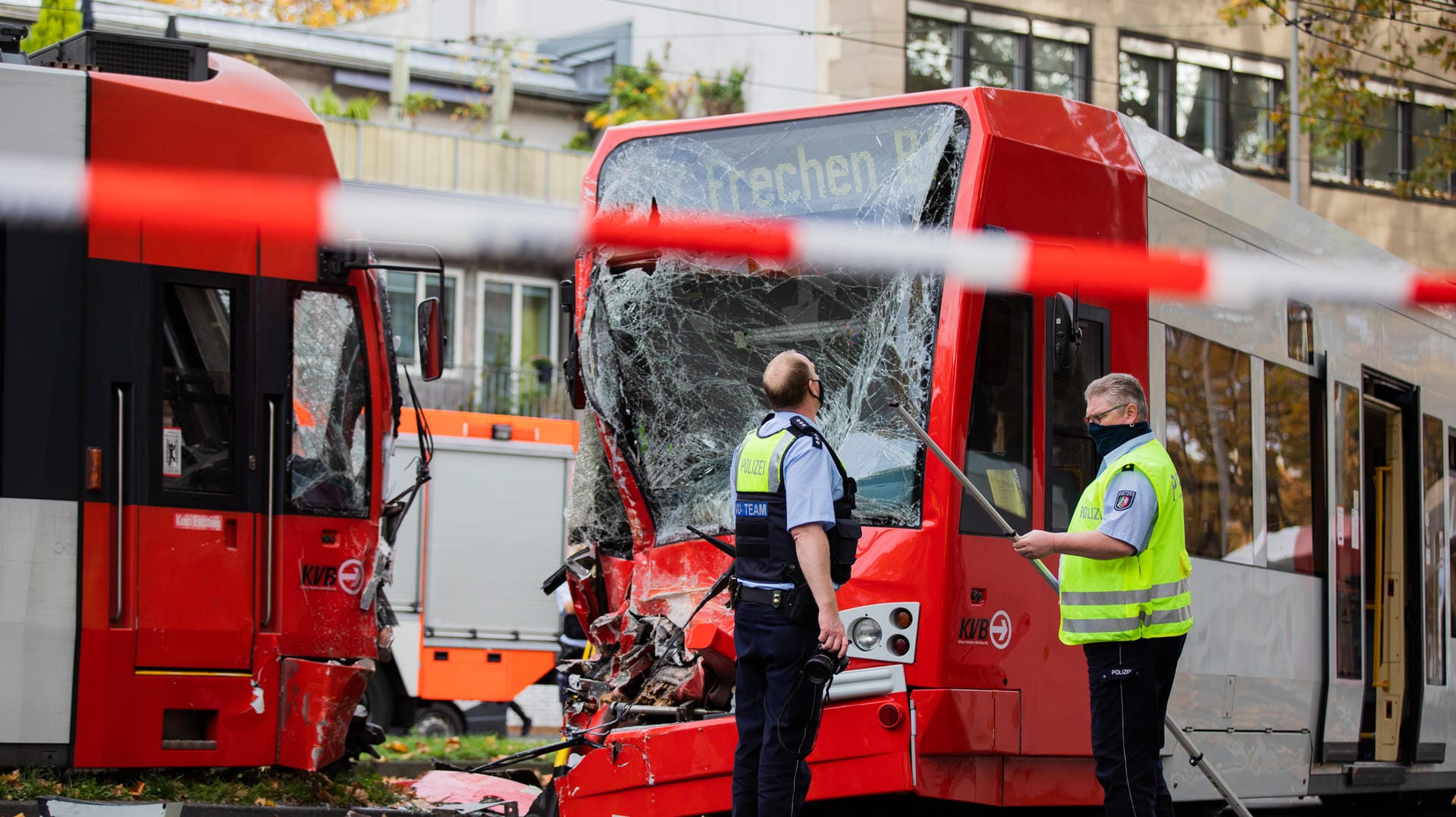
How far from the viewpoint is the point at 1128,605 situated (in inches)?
263

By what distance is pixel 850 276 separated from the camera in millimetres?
7863

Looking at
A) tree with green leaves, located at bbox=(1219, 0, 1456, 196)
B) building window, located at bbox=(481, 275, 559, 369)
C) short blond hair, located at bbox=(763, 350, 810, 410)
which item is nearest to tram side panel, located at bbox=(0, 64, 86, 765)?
short blond hair, located at bbox=(763, 350, 810, 410)

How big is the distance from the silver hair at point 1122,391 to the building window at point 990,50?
60.6 ft

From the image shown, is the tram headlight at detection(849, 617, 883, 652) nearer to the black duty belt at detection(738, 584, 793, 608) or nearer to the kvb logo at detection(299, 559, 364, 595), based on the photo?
the black duty belt at detection(738, 584, 793, 608)

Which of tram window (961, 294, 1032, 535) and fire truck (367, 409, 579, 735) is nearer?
tram window (961, 294, 1032, 535)

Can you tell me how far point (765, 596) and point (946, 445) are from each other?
125 cm

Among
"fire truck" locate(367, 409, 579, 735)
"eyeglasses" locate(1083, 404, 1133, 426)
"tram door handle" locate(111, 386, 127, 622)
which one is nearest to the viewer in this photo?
"eyeglasses" locate(1083, 404, 1133, 426)

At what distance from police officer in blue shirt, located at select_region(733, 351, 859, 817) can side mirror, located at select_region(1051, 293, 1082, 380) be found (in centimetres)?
141

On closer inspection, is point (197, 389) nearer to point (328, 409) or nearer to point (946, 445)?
point (328, 409)

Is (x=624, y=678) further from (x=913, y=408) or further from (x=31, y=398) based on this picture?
(x=31, y=398)

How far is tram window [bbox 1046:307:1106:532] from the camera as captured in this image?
25.6ft

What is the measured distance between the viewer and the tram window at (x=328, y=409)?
30.9ft

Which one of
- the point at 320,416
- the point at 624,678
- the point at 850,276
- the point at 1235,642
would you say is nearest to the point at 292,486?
the point at 320,416

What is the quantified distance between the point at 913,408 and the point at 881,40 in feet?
60.5
